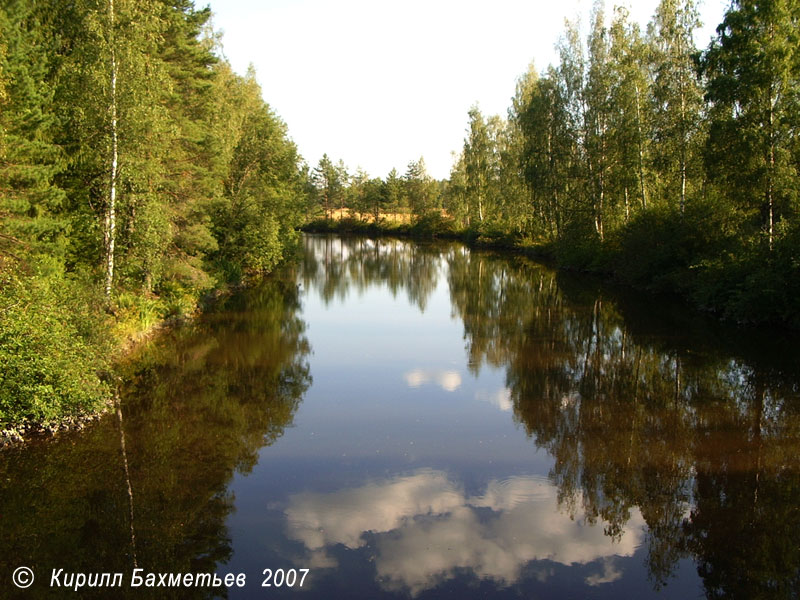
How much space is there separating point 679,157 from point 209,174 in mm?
21965

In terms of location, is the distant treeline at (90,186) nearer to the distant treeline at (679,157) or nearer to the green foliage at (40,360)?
the green foliage at (40,360)

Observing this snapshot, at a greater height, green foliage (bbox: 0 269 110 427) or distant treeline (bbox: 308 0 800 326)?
distant treeline (bbox: 308 0 800 326)

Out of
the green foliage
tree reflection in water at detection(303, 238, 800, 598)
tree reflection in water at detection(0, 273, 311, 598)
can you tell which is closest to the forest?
the green foliage

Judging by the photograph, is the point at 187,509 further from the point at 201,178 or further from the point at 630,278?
the point at 630,278

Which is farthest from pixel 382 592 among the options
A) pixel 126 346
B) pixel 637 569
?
pixel 126 346

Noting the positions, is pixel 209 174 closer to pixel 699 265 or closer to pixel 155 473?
pixel 155 473

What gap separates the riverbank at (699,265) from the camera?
18.8 meters

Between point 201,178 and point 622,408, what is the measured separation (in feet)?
59.9

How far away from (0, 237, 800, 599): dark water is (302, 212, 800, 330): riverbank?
2453mm

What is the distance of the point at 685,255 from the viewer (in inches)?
1033

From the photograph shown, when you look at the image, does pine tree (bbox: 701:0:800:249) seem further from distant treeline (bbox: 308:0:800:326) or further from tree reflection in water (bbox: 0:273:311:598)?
tree reflection in water (bbox: 0:273:311:598)

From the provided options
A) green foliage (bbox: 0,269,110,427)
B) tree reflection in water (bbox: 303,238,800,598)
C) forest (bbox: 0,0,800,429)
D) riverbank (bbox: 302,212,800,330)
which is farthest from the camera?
riverbank (bbox: 302,212,800,330)

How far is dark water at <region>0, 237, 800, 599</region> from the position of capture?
649 cm

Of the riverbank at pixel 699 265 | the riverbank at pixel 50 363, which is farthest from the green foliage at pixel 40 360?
the riverbank at pixel 699 265
